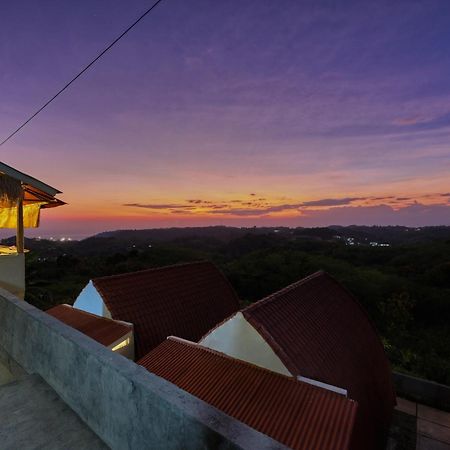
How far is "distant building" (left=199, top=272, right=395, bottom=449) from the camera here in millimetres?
7879

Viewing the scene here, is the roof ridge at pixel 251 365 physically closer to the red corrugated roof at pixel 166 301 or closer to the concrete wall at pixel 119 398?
the red corrugated roof at pixel 166 301

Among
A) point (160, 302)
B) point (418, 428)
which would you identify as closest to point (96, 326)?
point (160, 302)

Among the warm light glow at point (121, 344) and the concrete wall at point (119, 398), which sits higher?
the concrete wall at point (119, 398)

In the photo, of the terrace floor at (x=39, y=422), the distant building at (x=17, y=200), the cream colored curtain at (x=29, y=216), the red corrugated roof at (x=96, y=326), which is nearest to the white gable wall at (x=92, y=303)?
the red corrugated roof at (x=96, y=326)

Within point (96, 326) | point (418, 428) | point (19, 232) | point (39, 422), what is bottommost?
point (418, 428)

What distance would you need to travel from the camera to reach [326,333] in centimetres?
995

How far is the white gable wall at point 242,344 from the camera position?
25.3 feet

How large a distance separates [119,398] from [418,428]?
13635mm

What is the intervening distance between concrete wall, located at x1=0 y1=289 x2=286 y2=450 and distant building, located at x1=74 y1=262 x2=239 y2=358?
7.80 meters

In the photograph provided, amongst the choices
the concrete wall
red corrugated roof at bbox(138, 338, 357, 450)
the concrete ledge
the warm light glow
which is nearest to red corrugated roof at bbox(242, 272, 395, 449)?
red corrugated roof at bbox(138, 338, 357, 450)

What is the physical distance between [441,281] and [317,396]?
35.9 metres

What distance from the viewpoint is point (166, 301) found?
13.2 meters

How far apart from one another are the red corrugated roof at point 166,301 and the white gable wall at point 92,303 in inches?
10.0

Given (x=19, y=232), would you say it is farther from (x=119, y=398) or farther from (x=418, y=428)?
(x=418, y=428)
